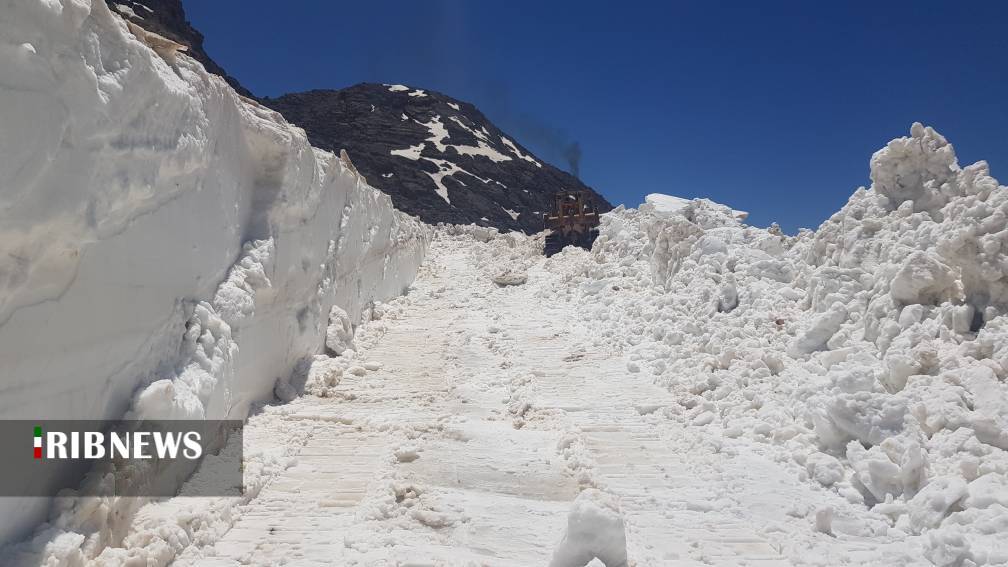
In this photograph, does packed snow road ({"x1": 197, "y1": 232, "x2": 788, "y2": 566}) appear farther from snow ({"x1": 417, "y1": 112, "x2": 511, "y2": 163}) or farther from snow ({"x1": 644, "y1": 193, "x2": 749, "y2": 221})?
snow ({"x1": 417, "y1": 112, "x2": 511, "y2": 163})

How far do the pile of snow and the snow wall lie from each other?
4.57 meters

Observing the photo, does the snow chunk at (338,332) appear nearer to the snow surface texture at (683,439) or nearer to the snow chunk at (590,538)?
the snow surface texture at (683,439)

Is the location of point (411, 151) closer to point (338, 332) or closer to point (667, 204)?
point (667, 204)

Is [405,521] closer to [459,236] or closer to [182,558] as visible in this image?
[182,558]

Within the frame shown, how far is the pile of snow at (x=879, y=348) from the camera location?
3.80m

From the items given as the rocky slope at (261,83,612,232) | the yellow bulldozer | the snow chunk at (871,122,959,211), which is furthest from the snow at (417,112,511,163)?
the snow chunk at (871,122,959,211)

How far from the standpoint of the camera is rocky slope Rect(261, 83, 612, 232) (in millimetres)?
45875

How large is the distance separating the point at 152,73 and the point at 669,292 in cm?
835

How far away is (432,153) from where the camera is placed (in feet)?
175

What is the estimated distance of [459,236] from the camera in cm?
3144

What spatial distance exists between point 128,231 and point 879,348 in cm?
645

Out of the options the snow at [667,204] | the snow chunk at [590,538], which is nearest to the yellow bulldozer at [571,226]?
the snow at [667,204]

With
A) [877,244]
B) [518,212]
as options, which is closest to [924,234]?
[877,244]

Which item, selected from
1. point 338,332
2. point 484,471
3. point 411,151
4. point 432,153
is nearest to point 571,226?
point 338,332
